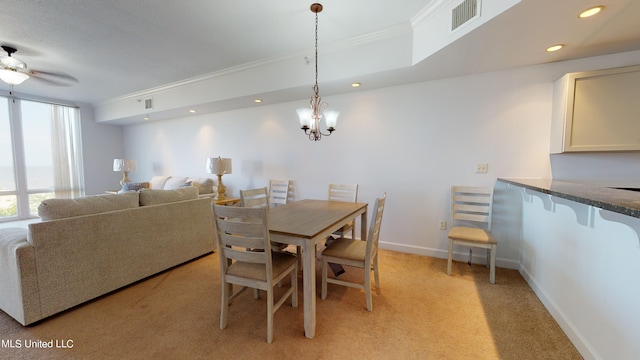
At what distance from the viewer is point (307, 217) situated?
2096 mm

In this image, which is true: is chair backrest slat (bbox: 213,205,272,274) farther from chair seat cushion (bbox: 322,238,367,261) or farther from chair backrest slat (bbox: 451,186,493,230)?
chair backrest slat (bbox: 451,186,493,230)

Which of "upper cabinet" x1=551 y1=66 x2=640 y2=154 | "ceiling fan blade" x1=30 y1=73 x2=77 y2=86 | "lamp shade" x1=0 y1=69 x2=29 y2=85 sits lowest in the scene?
"upper cabinet" x1=551 y1=66 x2=640 y2=154

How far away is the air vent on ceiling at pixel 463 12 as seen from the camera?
1.80m

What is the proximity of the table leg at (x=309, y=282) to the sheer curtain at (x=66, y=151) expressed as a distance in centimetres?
658

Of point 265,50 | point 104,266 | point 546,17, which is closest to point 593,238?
point 546,17

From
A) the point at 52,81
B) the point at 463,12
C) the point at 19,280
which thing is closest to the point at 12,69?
the point at 52,81

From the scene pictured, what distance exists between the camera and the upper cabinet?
6.57 ft

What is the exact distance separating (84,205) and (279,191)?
2.35 metres

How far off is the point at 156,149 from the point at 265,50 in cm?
416

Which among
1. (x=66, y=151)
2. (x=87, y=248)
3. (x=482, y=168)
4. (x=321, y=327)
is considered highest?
(x=66, y=151)

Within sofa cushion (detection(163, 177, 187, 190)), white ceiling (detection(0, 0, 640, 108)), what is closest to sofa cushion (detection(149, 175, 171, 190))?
sofa cushion (detection(163, 177, 187, 190))

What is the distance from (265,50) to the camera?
9.89 ft

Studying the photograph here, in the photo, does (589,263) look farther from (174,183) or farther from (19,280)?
(174,183)

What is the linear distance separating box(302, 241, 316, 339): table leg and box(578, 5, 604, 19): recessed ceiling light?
2.40 m
